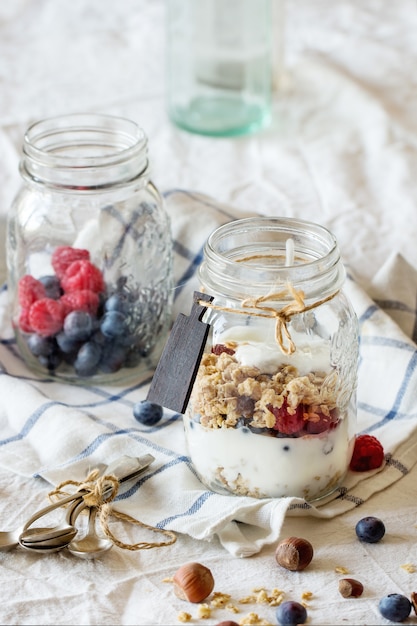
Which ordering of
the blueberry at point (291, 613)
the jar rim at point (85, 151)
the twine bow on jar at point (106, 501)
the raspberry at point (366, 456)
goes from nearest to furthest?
the blueberry at point (291, 613) → the twine bow on jar at point (106, 501) → the raspberry at point (366, 456) → the jar rim at point (85, 151)

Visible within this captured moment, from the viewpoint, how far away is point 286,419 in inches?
36.8

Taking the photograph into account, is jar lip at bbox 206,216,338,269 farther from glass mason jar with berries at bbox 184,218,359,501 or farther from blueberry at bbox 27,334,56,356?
blueberry at bbox 27,334,56,356

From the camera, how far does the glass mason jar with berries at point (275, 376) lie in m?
0.94

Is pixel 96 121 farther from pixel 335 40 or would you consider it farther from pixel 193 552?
pixel 335 40

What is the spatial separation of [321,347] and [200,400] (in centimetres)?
14

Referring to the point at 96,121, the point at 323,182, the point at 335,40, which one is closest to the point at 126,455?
the point at 96,121

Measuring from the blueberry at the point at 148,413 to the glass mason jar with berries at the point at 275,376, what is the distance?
14 cm

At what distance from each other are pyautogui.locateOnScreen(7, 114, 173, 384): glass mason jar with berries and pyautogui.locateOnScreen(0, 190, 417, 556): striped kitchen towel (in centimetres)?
5

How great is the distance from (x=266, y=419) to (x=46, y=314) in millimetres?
400

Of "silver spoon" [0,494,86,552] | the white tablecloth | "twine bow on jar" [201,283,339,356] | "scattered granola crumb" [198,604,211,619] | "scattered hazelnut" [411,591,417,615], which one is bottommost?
the white tablecloth

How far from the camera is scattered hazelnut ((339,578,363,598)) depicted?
0.85 meters

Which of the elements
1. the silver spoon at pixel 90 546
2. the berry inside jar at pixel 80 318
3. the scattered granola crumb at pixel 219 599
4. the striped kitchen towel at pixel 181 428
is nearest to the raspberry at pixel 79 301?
the berry inside jar at pixel 80 318

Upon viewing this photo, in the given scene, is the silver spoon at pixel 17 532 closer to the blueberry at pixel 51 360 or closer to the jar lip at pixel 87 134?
the blueberry at pixel 51 360

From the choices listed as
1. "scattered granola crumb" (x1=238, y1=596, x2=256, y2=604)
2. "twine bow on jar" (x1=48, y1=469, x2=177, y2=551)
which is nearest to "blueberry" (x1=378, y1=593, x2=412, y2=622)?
"scattered granola crumb" (x1=238, y1=596, x2=256, y2=604)
